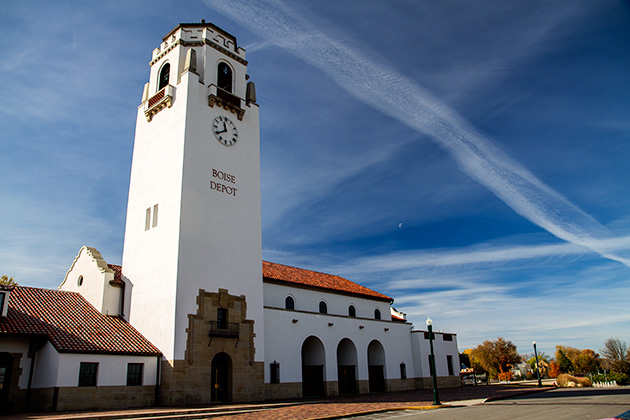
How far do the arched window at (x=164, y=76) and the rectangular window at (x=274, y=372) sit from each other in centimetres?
2139

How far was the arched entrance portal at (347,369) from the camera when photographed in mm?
35594

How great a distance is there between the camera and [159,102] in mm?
29453

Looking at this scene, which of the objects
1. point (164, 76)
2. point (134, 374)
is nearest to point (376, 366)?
point (134, 374)

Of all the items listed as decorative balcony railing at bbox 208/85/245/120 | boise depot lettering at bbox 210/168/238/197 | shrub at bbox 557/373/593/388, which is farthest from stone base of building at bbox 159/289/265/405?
shrub at bbox 557/373/593/388

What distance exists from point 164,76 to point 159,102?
279cm

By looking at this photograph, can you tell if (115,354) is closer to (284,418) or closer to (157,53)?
(284,418)

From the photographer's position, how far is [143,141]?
30562 mm

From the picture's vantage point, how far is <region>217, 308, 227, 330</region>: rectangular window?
25514 mm

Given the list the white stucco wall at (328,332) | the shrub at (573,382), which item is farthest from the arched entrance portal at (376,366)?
the shrub at (573,382)

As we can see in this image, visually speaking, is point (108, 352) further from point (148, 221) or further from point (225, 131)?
point (225, 131)

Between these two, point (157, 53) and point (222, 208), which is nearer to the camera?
point (222, 208)

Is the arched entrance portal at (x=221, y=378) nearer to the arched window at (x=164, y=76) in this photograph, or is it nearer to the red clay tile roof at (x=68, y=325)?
the red clay tile roof at (x=68, y=325)

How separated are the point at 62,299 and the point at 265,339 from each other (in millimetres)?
12975

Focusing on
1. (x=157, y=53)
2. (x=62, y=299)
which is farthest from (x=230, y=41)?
(x=62, y=299)
